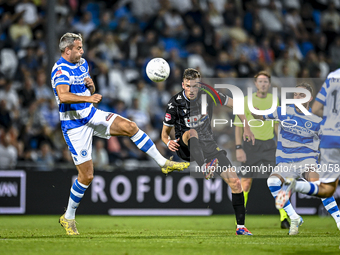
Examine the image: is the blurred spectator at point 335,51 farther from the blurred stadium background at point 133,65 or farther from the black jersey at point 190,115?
the black jersey at point 190,115

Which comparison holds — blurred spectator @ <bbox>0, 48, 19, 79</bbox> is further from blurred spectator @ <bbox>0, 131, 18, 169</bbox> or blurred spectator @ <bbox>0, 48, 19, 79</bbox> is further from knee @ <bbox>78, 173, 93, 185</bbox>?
knee @ <bbox>78, 173, 93, 185</bbox>

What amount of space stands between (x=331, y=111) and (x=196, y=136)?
84.6 inches

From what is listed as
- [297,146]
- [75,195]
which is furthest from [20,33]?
[297,146]

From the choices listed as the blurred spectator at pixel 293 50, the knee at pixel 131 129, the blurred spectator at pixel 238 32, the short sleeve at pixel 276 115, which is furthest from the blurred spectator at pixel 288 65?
the knee at pixel 131 129

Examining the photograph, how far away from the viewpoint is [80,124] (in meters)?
7.39

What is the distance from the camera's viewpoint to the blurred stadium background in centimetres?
1203

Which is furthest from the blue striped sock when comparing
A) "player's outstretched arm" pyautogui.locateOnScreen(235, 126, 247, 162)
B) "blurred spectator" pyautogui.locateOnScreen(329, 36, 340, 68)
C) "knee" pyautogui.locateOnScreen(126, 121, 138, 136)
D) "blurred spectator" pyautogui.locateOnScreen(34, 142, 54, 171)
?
"blurred spectator" pyautogui.locateOnScreen(329, 36, 340, 68)

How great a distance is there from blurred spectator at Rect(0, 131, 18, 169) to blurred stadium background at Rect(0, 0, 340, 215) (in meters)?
0.02

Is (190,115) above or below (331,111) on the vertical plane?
below

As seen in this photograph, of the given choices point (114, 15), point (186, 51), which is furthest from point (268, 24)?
point (114, 15)

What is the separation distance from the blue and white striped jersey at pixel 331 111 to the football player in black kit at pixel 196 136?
67.4 inches

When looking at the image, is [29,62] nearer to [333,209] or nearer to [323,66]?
[323,66]

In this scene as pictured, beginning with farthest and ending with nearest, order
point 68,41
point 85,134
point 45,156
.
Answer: point 45,156 → point 85,134 → point 68,41

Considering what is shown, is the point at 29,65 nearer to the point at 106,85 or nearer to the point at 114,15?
the point at 106,85
